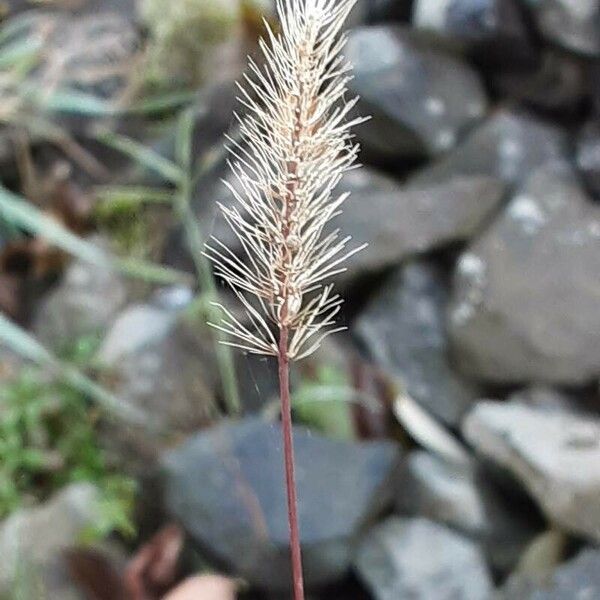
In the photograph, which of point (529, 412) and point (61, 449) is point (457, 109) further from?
point (61, 449)

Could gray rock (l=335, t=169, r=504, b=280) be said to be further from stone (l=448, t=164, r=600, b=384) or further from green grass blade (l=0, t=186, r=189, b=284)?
green grass blade (l=0, t=186, r=189, b=284)

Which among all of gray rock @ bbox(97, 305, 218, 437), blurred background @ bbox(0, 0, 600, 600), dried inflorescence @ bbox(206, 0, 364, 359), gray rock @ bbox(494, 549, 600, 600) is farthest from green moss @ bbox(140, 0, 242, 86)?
dried inflorescence @ bbox(206, 0, 364, 359)

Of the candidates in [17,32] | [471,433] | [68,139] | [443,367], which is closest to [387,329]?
[443,367]

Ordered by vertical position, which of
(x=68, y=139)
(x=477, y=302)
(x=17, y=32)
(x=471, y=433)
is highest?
(x=17, y=32)

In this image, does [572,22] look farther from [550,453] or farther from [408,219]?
[550,453]

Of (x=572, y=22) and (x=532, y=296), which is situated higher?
(x=572, y=22)

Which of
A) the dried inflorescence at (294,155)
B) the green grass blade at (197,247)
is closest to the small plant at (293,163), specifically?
the dried inflorescence at (294,155)

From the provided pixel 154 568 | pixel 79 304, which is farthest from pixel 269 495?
pixel 79 304
